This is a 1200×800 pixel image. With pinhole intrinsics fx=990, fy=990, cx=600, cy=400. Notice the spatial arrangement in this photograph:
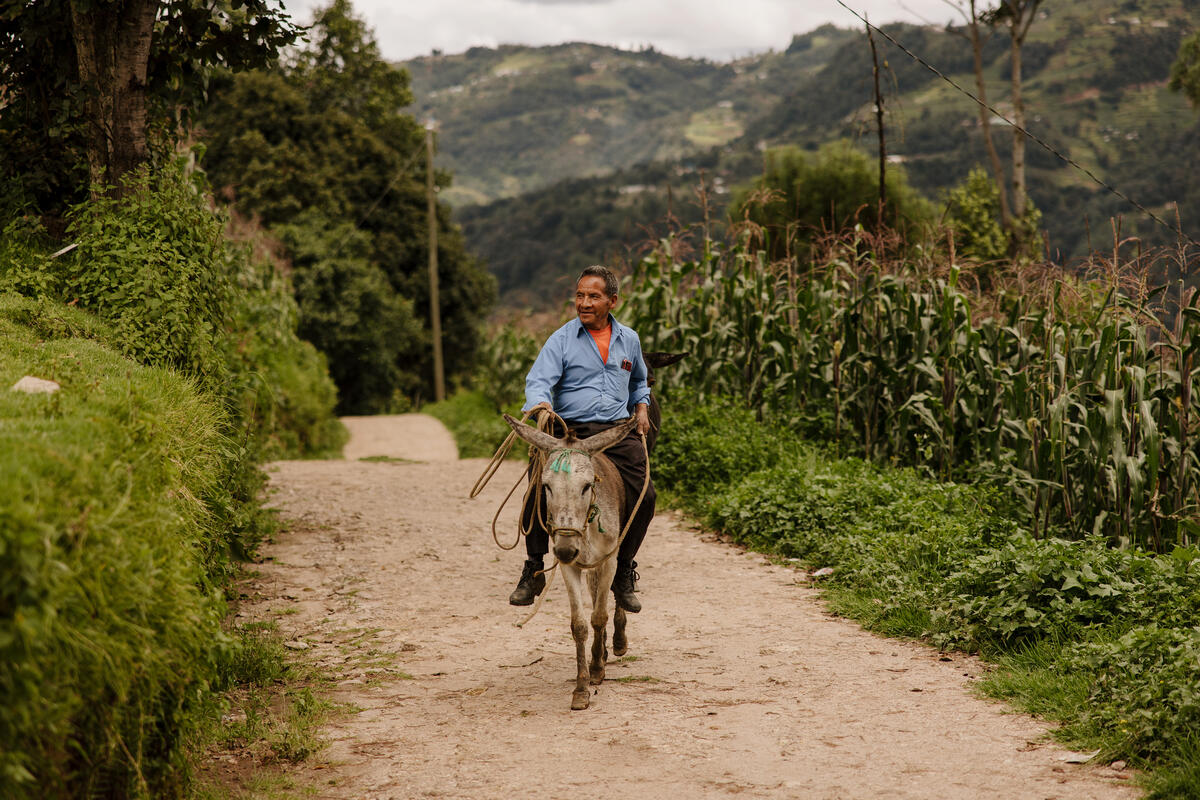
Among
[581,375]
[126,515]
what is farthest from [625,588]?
[126,515]

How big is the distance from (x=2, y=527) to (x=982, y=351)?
334 inches

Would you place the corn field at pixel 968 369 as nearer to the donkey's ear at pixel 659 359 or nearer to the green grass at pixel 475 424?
the donkey's ear at pixel 659 359

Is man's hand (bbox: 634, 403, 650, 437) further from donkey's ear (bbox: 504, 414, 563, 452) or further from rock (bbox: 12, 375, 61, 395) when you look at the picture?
rock (bbox: 12, 375, 61, 395)

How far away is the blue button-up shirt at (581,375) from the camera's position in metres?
5.58

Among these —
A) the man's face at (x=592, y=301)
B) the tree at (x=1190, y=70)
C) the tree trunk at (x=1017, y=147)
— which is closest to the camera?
the man's face at (x=592, y=301)

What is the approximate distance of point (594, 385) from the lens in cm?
560

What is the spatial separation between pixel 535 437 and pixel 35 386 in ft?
7.45

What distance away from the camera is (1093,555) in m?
6.02

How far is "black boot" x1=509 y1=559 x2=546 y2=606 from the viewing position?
5746 millimetres

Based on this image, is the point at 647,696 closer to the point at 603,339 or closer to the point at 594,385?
the point at 594,385

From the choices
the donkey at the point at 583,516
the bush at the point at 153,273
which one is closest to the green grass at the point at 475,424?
the bush at the point at 153,273

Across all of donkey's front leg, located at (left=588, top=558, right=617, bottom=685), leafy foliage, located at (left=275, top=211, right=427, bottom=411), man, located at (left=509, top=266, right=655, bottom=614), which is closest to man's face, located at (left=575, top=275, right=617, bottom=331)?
man, located at (left=509, top=266, right=655, bottom=614)

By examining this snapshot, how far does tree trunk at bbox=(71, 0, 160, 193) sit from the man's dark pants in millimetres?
4648

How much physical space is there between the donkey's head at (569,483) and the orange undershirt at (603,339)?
744 mm
